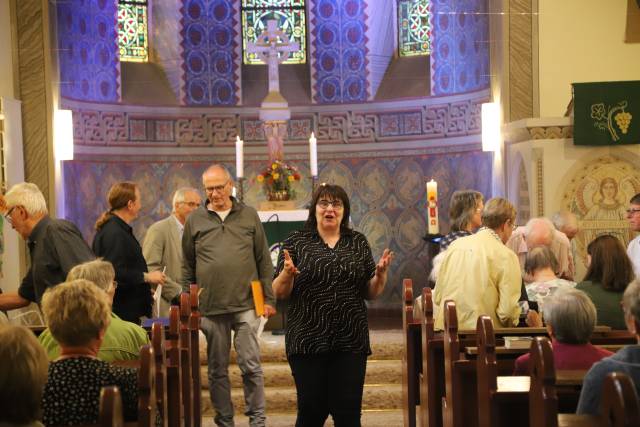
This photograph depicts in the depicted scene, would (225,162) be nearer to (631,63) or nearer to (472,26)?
(472,26)

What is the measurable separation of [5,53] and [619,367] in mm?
7396

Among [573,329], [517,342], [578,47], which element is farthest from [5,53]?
[573,329]

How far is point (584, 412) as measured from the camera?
114 inches

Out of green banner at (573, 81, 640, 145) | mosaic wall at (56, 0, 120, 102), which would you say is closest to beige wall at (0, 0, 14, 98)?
mosaic wall at (56, 0, 120, 102)

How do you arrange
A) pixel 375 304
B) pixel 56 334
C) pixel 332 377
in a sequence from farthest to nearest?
A: pixel 375 304 → pixel 332 377 → pixel 56 334

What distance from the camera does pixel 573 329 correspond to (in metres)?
3.55

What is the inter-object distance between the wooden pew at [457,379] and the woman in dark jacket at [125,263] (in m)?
2.02

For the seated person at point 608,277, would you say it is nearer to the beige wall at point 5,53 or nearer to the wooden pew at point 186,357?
the wooden pew at point 186,357

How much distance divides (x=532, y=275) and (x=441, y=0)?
20.6 feet

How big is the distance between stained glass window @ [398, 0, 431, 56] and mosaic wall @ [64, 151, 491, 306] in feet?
4.35

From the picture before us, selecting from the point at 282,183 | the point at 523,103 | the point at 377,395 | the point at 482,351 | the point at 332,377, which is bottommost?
the point at 377,395

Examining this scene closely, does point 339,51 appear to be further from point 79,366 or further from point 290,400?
point 79,366

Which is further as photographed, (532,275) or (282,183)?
(282,183)

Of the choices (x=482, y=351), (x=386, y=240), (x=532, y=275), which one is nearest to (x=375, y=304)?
(x=386, y=240)
